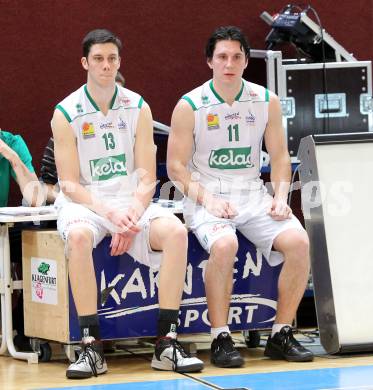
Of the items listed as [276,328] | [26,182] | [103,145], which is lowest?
[276,328]

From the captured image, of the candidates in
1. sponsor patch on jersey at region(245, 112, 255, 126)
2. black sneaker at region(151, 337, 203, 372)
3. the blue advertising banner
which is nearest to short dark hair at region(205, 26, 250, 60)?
sponsor patch on jersey at region(245, 112, 255, 126)

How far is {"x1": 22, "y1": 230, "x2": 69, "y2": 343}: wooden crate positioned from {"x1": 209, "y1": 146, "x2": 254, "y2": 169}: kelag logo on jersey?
85 centimetres

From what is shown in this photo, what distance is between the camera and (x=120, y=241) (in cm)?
460

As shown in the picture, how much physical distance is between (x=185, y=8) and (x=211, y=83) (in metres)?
1.53

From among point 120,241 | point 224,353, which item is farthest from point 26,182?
point 224,353

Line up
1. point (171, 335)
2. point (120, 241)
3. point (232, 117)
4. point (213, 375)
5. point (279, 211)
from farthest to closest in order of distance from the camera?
point (232, 117), point (279, 211), point (120, 241), point (171, 335), point (213, 375)

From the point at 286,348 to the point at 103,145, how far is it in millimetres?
1294

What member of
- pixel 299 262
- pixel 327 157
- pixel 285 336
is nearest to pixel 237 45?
pixel 327 157

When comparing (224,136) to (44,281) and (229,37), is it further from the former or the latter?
(44,281)

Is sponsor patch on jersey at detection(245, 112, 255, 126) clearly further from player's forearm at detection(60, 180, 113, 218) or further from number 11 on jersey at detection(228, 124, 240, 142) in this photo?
player's forearm at detection(60, 180, 113, 218)

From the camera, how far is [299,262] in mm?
4746

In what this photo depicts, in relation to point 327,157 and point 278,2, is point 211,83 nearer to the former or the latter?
Result: point 327,157

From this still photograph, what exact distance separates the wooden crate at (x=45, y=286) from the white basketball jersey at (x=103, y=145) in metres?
0.33

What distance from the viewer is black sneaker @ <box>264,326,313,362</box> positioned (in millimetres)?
4660
